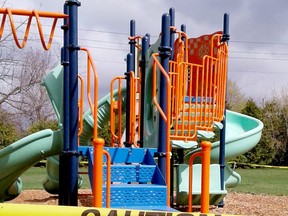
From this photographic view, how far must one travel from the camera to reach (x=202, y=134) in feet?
23.0

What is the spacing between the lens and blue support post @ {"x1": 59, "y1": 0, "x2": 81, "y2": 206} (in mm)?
5352

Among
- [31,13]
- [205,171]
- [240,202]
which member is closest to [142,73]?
[31,13]

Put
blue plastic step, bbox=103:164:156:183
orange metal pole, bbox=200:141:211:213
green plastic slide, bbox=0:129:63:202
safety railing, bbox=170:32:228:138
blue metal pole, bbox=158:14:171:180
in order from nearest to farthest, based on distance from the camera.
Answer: orange metal pole, bbox=200:141:211:213, blue plastic step, bbox=103:164:156:183, blue metal pole, bbox=158:14:171:180, green plastic slide, bbox=0:129:63:202, safety railing, bbox=170:32:228:138

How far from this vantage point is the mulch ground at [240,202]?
357 inches

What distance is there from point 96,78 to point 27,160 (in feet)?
4.77

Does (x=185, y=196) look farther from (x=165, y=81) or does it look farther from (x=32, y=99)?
(x=32, y=99)

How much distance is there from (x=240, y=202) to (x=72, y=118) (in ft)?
19.6

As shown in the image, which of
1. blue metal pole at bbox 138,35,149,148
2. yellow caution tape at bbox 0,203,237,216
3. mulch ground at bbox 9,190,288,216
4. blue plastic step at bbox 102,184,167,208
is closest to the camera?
yellow caution tape at bbox 0,203,237,216

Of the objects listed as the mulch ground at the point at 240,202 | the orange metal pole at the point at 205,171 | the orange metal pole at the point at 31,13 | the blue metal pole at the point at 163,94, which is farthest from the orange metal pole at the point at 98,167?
the mulch ground at the point at 240,202

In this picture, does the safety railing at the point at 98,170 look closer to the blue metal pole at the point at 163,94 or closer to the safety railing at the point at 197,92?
the blue metal pole at the point at 163,94

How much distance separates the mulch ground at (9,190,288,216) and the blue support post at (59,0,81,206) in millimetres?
3795

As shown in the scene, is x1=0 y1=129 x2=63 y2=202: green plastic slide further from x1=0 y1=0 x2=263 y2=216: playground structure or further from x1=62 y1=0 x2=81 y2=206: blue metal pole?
x1=62 y1=0 x2=81 y2=206: blue metal pole

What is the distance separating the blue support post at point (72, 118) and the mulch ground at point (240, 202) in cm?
380

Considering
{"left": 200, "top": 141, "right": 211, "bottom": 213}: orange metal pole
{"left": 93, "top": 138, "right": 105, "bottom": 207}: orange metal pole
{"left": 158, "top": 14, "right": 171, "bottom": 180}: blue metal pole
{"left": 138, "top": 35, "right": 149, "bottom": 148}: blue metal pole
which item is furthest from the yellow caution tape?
{"left": 138, "top": 35, "right": 149, "bottom": 148}: blue metal pole
